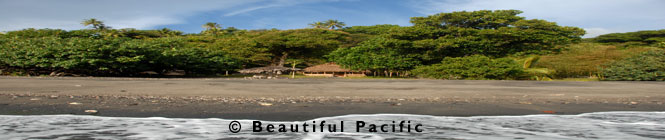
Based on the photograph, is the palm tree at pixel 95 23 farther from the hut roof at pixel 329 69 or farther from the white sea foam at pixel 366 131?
the white sea foam at pixel 366 131

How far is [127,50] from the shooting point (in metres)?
30.9

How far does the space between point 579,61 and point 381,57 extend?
81.5ft

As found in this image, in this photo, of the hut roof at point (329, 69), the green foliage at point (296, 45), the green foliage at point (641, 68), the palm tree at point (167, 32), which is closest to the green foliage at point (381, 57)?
the hut roof at point (329, 69)

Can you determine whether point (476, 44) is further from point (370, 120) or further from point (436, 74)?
point (370, 120)

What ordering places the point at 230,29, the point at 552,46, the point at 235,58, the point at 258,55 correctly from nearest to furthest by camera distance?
the point at 552,46, the point at 235,58, the point at 258,55, the point at 230,29

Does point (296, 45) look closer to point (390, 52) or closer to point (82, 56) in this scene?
point (390, 52)

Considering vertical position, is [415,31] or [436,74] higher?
[415,31]

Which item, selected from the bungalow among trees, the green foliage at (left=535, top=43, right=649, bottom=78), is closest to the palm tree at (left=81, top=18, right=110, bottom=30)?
the bungalow among trees

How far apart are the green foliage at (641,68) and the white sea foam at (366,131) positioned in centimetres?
2938

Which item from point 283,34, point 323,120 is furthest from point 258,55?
point 323,120

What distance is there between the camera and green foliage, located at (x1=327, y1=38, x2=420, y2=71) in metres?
40.5

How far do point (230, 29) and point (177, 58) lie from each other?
6295 centimetres

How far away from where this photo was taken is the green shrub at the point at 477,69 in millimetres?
33062

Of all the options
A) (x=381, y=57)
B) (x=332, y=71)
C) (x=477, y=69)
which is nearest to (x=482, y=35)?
(x=477, y=69)
